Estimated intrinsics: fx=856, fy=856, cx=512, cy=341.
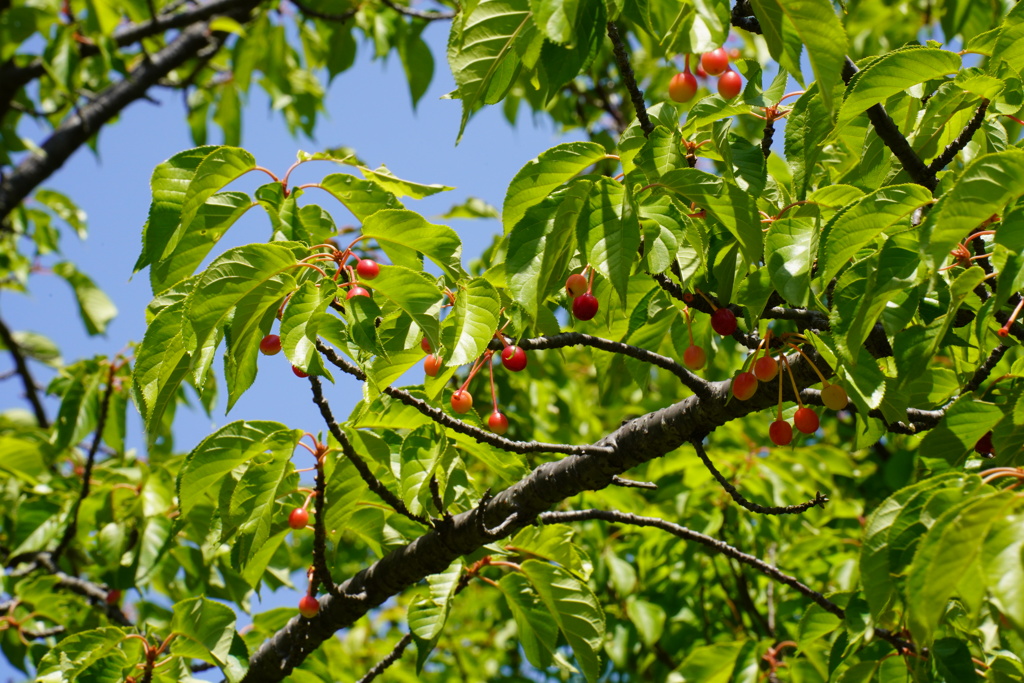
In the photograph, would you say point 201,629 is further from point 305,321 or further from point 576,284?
point 576,284

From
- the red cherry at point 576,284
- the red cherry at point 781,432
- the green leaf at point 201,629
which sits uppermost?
the red cherry at point 576,284

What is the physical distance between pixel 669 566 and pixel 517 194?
2.80m

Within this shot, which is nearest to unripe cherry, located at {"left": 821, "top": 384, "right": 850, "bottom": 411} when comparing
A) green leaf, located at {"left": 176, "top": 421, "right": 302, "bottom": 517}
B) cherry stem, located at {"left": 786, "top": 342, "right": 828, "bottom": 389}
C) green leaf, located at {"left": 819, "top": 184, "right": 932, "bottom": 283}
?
cherry stem, located at {"left": 786, "top": 342, "right": 828, "bottom": 389}

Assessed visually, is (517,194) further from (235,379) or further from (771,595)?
(771,595)

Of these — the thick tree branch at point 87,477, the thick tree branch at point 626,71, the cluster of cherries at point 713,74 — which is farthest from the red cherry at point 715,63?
the thick tree branch at point 87,477

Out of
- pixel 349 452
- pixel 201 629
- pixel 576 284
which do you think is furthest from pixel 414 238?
pixel 201 629

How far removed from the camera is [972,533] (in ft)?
3.35

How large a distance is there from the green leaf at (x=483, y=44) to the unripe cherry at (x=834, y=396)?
0.87 meters

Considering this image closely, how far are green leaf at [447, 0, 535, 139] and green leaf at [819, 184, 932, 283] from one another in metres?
0.58

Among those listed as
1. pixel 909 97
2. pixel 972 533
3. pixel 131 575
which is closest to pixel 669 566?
pixel 131 575

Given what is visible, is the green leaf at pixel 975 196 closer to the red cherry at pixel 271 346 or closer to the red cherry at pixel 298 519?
the red cherry at pixel 271 346

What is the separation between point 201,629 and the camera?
7.11 feet

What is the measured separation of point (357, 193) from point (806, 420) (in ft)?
3.53

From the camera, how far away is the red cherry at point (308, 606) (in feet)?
7.25
